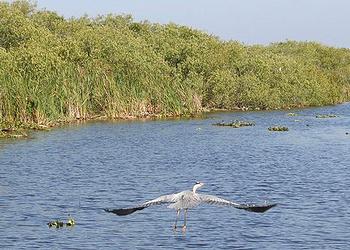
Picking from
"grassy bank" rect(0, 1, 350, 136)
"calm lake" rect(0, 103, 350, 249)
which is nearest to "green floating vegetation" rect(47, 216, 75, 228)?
"calm lake" rect(0, 103, 350, 249)

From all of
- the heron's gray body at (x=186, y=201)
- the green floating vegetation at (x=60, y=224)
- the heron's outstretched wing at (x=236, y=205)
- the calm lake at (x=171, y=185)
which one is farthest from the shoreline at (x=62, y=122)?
the heron's outstretched wing at (x=236, y=205)

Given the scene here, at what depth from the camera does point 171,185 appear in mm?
28188

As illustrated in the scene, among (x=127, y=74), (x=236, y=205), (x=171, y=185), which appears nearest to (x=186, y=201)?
(x=236, y=205)

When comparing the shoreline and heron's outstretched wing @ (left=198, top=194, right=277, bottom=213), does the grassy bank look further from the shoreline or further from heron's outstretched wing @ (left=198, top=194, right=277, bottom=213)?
heron's outstretched wing @ (left=198, top=194, right=277, bottom=213)

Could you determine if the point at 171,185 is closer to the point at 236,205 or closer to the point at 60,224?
the point at 60,224

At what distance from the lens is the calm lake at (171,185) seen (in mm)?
19062

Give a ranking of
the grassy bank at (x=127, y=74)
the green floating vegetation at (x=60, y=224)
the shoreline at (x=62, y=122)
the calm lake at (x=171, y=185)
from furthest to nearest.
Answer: the grassy bank at (x=127, y=74)
the shoreline at (x=62, y=122)
the green floating vegetation at (x=60, y=224)
the calm lake at (x=171, y=185)

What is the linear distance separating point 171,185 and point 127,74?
35.9m

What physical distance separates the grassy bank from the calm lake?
3.49 metres

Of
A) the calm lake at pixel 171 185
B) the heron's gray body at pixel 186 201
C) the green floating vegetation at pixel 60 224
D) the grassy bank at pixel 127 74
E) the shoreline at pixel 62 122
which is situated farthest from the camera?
the grassy bank at pixel 127 74

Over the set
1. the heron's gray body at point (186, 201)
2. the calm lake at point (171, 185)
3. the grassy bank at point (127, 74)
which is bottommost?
the calm lake at point (171, 185)

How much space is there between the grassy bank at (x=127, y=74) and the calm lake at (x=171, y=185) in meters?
3.49

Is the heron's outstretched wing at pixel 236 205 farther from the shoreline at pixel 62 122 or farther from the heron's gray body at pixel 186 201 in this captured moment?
the shoreline at pixel 62 122

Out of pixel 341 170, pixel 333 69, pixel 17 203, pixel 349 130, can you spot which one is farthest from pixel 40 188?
pixel 333 69
